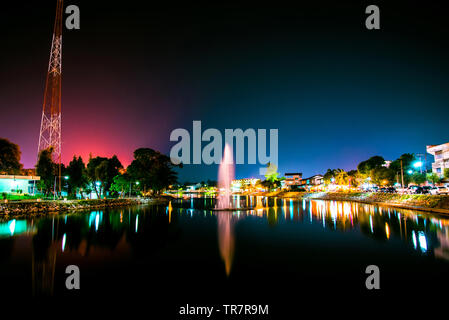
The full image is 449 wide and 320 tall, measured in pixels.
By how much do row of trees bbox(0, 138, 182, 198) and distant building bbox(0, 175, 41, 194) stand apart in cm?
195

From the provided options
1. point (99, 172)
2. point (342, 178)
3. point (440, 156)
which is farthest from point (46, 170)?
point (440, 156)

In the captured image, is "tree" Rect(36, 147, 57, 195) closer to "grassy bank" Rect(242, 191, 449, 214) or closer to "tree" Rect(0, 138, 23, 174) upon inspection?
"tree" Rect(0, 138, 23, 174)

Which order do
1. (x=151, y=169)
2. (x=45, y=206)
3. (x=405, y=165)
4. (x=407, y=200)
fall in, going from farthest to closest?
(x=405, y=165), (x=151, y=169), (x=407, y=200), (x=45, y=206)

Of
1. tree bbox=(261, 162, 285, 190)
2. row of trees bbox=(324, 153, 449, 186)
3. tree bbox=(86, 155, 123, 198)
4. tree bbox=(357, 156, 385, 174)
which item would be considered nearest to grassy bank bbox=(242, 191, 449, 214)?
row of trees bbox=(324, 153, 449, 186)

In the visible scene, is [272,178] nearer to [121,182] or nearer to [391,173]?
[391,173]

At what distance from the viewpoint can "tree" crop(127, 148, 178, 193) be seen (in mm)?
61397

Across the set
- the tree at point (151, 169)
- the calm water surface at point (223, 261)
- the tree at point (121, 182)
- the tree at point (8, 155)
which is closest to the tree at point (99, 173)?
the tree at point (121, 182)

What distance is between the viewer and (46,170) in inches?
2068

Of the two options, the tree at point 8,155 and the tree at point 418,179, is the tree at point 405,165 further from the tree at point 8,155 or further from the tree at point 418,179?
the tree at point 8,155

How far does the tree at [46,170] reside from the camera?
49.7m

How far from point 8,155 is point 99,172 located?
16922 millimetres

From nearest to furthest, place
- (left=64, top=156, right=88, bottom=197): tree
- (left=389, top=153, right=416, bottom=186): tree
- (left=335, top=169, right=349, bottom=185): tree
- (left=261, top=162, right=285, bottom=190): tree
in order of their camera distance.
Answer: (left=64, top=156, right=88, bottom=197): tree
(left=389, top=153, right=416, bottom=186): tree
(left=335, top=169, right=349, bottom=185): tree
(left=261, top=162, right=285, bottom=190): tree
